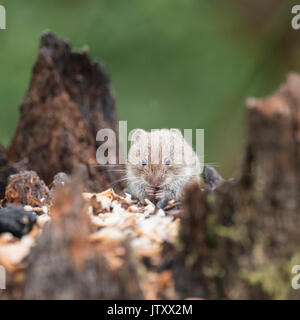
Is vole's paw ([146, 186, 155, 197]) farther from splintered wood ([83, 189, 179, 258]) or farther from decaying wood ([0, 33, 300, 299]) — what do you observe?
decaying wood ([0, 33, 300, 299])

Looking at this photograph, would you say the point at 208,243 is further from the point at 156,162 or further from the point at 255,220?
the point at 156,162

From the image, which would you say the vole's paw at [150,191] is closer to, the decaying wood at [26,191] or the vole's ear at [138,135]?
the vole's ear at [138,135]

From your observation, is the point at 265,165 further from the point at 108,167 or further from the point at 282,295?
the point at 108,167

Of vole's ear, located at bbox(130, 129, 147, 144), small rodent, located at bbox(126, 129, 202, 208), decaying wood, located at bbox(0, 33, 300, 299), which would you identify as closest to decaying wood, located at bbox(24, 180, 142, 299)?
decaying wood, located at bbox(0, 33, 300, 299)

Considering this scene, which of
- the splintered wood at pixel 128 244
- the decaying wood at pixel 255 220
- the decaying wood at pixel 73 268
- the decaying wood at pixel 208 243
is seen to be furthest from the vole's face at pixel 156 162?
the decaying wood at pixel 73 268

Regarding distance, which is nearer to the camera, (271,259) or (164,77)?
(271,259)

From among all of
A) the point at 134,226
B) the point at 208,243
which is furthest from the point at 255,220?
the point at 134,226

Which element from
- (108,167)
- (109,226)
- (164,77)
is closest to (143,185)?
(108,167)
